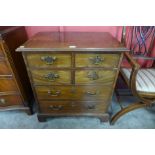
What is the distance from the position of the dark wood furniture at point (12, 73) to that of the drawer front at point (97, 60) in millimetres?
568

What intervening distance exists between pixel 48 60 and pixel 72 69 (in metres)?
0.19

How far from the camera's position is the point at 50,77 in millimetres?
1043

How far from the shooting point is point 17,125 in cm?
142

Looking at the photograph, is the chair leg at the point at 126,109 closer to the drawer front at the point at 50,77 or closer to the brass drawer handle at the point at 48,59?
the drawer front at the point at 50,77

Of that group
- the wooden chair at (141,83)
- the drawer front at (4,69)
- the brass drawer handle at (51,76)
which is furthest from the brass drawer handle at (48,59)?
the wooden chair at (141,83)

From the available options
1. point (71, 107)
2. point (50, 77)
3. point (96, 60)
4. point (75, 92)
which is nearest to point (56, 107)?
point (71, 107)

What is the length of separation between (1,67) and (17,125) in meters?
0.69

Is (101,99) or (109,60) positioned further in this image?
(101,99)

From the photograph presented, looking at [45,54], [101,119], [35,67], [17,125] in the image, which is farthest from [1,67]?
[101,119]

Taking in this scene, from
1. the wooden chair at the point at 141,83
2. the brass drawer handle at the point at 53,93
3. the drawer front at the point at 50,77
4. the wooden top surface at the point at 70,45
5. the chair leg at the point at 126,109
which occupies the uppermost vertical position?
the wooden top surface at the point at 70,45

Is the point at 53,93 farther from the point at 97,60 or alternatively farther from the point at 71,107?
the point at 97,60

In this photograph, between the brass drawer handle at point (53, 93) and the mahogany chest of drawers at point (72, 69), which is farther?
the brass drawer handle at point (53, 93)

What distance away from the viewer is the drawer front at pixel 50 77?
40.0 inches
